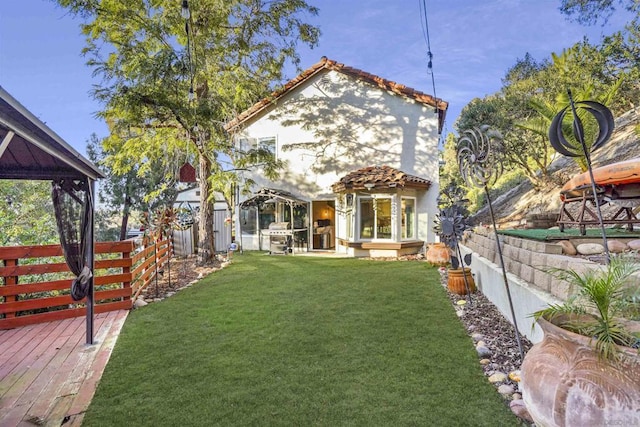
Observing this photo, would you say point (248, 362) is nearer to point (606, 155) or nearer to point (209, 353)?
point (209, 353)

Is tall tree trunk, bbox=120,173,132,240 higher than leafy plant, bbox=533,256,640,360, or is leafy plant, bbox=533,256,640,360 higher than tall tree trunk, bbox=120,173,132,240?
tall tree trunk, bbox=120,173,132,240

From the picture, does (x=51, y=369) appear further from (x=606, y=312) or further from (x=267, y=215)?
(x=267, y=215)

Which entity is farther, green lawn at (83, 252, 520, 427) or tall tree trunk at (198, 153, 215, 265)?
tall tree trunk at (198, 153, 215, 265)

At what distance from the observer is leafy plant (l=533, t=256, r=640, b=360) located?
1705 millimetres

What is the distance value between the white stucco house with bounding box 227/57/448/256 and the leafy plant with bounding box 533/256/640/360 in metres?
8.99

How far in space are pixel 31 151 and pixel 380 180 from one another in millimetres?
9004

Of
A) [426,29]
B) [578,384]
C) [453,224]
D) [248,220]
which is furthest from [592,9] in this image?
[248,220]

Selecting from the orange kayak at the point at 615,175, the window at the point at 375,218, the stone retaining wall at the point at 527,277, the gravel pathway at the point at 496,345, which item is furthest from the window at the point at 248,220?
the orange kayak at the point at 615,175

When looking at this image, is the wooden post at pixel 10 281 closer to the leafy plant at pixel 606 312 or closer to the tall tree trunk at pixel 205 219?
the tall tree trunk at pixel 205 219

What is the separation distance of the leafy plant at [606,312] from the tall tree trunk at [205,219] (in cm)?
926

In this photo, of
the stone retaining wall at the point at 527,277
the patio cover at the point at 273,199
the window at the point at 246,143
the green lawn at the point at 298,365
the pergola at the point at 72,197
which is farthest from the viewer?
the window at the point at 246,143

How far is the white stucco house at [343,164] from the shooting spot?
1152 cm

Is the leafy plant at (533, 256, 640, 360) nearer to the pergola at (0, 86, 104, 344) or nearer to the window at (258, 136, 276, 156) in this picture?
the pergola at (0, 86, 104, 344)

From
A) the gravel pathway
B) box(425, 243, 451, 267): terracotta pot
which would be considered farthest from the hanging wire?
the gravel pathway
